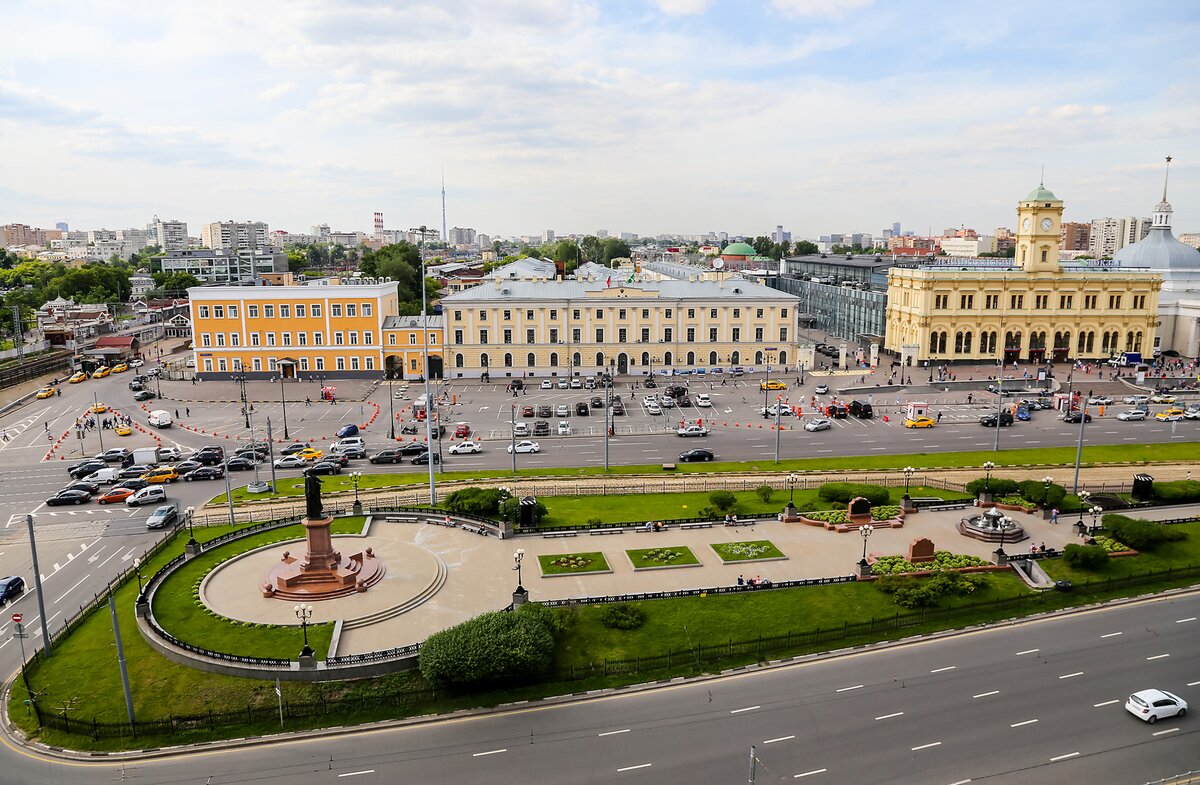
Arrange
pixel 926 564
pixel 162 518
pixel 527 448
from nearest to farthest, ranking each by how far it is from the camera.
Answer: pixel 926 564 < pixel 162 518 < pixel 527 448

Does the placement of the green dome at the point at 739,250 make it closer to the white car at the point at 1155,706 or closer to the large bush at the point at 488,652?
the white car at the point at 1155,706

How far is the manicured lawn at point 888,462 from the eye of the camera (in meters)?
53.8

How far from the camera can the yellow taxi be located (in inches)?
2130

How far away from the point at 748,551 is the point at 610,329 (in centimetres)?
5663

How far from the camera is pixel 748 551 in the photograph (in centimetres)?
3931

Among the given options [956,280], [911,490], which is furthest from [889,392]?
[911,490]

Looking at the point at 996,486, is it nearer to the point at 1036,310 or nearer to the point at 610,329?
the point at 610,329

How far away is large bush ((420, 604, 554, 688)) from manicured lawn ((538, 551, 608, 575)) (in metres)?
7.63

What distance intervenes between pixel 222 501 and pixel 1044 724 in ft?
146

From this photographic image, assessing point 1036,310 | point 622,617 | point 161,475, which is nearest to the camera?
point 622,617

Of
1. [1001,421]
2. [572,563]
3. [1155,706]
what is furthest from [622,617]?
[1001,421]

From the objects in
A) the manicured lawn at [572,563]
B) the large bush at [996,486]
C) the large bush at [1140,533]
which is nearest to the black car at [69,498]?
the manicured lawn at [572,563]

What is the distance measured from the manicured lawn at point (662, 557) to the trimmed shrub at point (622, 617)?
16.2ft

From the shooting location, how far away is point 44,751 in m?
25.1
